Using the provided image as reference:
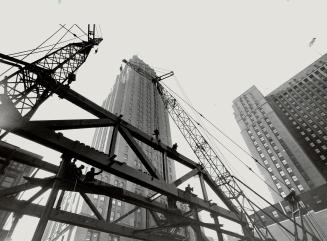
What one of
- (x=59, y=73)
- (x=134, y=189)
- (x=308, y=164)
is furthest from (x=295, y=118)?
(x=59, y=73)

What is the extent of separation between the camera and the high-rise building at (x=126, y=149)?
1583 inches

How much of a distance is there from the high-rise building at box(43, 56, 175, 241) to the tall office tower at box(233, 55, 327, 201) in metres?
36.9

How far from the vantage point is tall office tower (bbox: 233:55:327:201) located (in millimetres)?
65062

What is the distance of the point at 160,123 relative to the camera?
89812 mm

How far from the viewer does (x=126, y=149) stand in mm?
58594

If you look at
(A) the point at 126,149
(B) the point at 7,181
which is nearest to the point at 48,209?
Answer: (B) the point at 7,181

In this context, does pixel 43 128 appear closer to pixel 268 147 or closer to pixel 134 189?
pixel 134 189

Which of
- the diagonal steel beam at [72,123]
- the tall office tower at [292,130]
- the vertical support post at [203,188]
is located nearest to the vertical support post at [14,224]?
the diagonal steel beam at [72,123]

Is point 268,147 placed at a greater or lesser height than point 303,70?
lesser

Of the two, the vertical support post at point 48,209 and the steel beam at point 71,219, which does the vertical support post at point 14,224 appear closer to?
the steel beam at point 71,219

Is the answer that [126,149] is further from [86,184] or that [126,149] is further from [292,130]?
[292,130]

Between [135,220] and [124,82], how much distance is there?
2540 inches

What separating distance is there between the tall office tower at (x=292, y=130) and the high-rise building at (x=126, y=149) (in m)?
36.9

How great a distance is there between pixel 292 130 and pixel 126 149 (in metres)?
65.4
